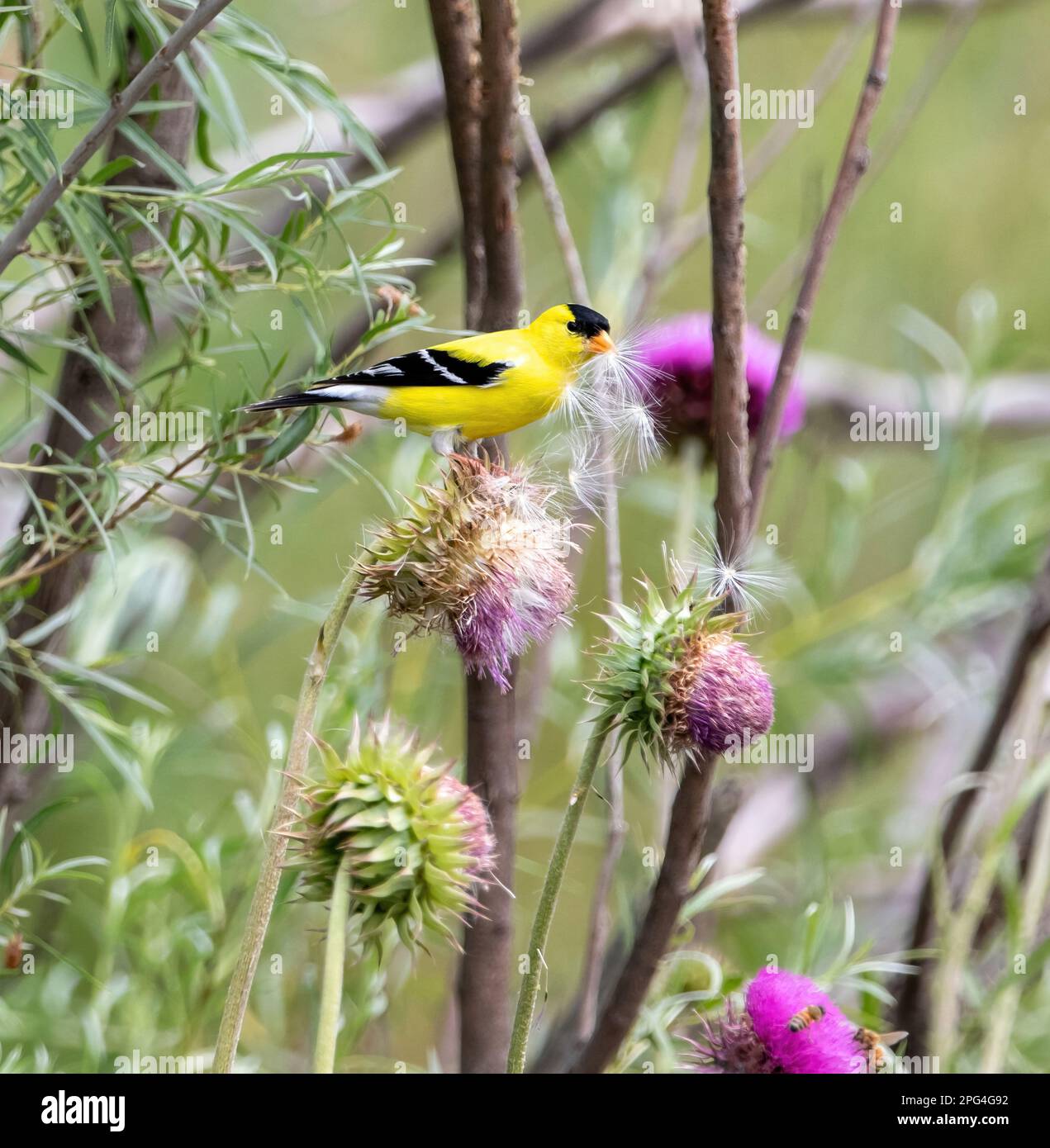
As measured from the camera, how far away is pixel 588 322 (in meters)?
0.96

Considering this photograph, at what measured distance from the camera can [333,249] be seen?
89.4 inches

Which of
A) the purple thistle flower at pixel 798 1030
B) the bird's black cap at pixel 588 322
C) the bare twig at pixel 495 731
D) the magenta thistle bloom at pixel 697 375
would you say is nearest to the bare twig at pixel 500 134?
the bare twig at pixel 495 731

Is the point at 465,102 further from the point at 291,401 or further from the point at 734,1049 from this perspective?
the point at 734,1049

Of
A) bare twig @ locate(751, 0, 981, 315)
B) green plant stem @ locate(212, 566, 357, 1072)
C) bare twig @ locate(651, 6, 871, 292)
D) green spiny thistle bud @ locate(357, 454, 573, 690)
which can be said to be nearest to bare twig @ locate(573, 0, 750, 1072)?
green spiny thistle bud @ locate(357, 454, 573, 690)

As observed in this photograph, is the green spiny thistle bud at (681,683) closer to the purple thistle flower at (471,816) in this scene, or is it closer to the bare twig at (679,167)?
the purple thistle flower at (471,816)

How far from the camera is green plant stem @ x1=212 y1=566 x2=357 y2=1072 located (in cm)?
48

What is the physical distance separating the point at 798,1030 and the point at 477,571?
0.98 ft

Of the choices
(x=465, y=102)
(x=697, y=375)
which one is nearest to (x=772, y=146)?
(x=697, y=375)

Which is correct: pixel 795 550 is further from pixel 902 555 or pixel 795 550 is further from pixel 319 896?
pixel 319 896

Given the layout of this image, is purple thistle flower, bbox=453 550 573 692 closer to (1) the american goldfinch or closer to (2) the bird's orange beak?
(1) the american goldfinch

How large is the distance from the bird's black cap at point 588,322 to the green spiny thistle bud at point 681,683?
1.22ft

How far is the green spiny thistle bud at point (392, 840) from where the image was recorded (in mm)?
542

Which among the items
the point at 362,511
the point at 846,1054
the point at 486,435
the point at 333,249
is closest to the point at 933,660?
the point at 486,435

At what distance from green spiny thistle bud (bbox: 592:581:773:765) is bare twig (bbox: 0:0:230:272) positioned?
1.04 ft
